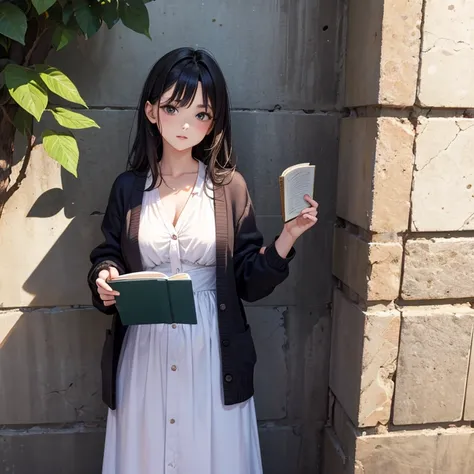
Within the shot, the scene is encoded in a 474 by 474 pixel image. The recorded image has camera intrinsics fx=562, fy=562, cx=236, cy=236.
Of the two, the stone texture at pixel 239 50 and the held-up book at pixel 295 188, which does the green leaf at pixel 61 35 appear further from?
the held-up book at pixel 295 188

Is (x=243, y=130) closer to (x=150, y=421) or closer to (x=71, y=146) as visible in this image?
(x=71, y=146)

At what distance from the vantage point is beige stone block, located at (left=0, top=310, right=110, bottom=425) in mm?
2182

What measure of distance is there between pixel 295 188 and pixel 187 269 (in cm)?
43

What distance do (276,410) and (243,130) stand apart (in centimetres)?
116

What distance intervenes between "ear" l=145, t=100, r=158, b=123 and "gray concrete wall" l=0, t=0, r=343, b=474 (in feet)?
1.05

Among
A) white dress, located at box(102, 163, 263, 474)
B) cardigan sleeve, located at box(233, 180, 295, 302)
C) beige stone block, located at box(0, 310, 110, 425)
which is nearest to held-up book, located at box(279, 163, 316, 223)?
cardigan sleeve, located at box(233, 180, 295, 302)

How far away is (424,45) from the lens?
1.76m

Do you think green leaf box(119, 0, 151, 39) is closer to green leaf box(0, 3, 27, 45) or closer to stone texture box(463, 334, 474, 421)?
green leaf box(0, 3, 27, 45)

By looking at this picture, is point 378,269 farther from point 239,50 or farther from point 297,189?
point 239,50

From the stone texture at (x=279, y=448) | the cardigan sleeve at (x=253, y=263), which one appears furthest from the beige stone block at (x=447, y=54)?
the stone texture at (x=279, y=448)

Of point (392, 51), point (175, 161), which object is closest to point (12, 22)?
point (175, 161)

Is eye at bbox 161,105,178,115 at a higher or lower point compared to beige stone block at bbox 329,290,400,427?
higher

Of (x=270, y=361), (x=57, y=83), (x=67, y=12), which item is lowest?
(x=270, y=361)

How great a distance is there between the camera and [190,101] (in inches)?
66.0
